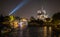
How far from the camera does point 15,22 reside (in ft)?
32.0

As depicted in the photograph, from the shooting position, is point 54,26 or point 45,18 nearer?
point 54,26

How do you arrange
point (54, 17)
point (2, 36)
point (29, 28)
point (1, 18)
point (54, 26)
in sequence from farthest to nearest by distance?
point (29, 28) < point (54, 17) < point (54, 26) < point (1, 18) < point (2, 36)

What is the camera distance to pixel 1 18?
8906 mm

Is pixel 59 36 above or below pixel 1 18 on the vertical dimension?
below

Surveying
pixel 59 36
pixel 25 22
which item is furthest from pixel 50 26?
pixel 59 36

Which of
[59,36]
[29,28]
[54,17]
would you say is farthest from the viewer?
[29,28]

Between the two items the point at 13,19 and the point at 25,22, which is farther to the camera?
the point at 25,22

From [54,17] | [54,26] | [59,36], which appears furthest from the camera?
[54,17]

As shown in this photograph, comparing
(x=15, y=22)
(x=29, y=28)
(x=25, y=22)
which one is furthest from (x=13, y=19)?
(x=29, y=28)

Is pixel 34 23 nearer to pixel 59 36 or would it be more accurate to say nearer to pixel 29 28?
pixel 29 28

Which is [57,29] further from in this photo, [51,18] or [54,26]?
[51,18]

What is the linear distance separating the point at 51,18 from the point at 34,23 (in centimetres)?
93

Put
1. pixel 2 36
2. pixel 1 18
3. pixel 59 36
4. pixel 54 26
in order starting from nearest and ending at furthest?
pixel 2 36
pixel 59 36
pixel 1 18
pixel 54 26

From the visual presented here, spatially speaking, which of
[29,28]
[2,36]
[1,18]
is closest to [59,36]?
[2,36]
